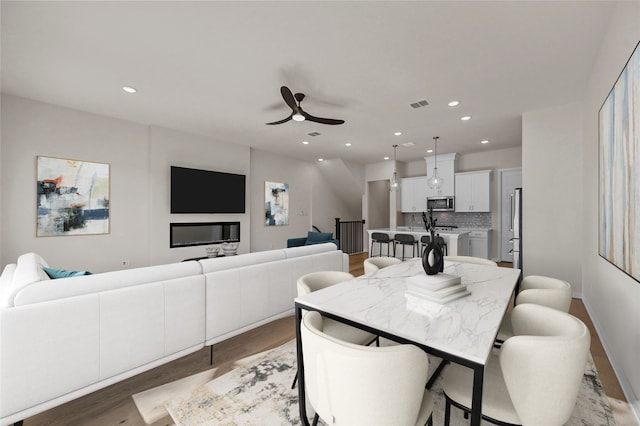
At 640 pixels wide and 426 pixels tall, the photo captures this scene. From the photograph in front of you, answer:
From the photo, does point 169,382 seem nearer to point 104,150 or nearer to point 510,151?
point 104,150

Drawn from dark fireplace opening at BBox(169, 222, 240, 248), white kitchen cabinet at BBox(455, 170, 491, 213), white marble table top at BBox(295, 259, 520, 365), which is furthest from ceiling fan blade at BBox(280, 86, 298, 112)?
white kitchen cabinet at BBox(455, 170, 491, 213)

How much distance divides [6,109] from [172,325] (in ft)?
13.6

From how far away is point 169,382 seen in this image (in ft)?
6.73

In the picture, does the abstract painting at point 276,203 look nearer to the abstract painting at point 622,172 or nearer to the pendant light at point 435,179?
the pendant light at point 435,179

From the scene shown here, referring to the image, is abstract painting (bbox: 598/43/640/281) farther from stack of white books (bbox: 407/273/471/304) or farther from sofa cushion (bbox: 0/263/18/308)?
sofa cushion (bbox: 0/263/18/308)

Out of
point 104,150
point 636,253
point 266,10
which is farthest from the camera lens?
point 104,150

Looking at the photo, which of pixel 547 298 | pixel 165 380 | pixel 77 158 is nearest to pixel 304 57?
pixel 547 298

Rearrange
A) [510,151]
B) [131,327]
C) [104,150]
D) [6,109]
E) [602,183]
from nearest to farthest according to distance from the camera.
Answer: [131,327] → [602,183] → [6,109] → [104,150] → [510,151]

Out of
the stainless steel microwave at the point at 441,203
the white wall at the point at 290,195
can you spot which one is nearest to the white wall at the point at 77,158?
the white wall at the point at 290,195

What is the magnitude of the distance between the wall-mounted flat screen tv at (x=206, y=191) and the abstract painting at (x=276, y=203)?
0.78 meters

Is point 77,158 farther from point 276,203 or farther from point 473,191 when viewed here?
point 473,191

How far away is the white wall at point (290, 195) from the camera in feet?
21.7

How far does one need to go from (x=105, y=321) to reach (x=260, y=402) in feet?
3.79

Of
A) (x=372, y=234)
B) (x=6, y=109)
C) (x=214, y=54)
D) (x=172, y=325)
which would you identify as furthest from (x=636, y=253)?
(x=6, y=109)
